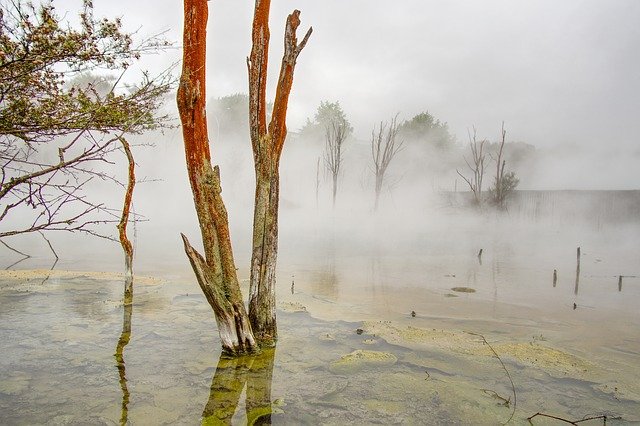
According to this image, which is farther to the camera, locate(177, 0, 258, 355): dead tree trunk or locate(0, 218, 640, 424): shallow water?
locate(177, 0, 258, 355): dead tree trunk

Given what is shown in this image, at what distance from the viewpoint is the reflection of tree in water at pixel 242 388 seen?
410cm

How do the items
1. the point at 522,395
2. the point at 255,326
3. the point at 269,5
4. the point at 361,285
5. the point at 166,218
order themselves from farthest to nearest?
1. the point at 166,218
2. the point at 361,285
3. the point at 255,326
4. the point at 269,5
5. the point at 522,395

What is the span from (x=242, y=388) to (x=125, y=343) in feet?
8.07

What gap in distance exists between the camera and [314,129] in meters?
53.8

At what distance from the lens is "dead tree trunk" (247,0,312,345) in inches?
214

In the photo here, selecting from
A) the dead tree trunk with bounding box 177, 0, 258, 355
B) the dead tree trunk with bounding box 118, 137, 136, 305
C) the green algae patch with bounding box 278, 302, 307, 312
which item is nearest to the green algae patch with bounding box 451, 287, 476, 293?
the green algae patch with bounding box 278, 302, 307, 312

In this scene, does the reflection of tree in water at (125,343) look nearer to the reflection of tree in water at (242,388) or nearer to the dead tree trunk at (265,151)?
the reflection of tree in water at (242,388)

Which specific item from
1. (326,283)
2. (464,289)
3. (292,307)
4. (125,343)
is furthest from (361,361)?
(464,289)

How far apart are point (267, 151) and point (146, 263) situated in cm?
999

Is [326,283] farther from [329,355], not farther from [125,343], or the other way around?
[125,343]

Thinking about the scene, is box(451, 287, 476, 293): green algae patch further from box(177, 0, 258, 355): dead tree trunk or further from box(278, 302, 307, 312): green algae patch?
box(177, 0, 258, 355): dead tree trunk

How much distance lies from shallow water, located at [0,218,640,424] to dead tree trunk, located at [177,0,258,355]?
80 centimetres

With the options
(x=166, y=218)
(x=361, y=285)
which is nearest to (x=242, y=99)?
(x=166, y=218)

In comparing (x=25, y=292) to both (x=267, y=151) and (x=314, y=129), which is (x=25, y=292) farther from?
(x=314, y=129)
